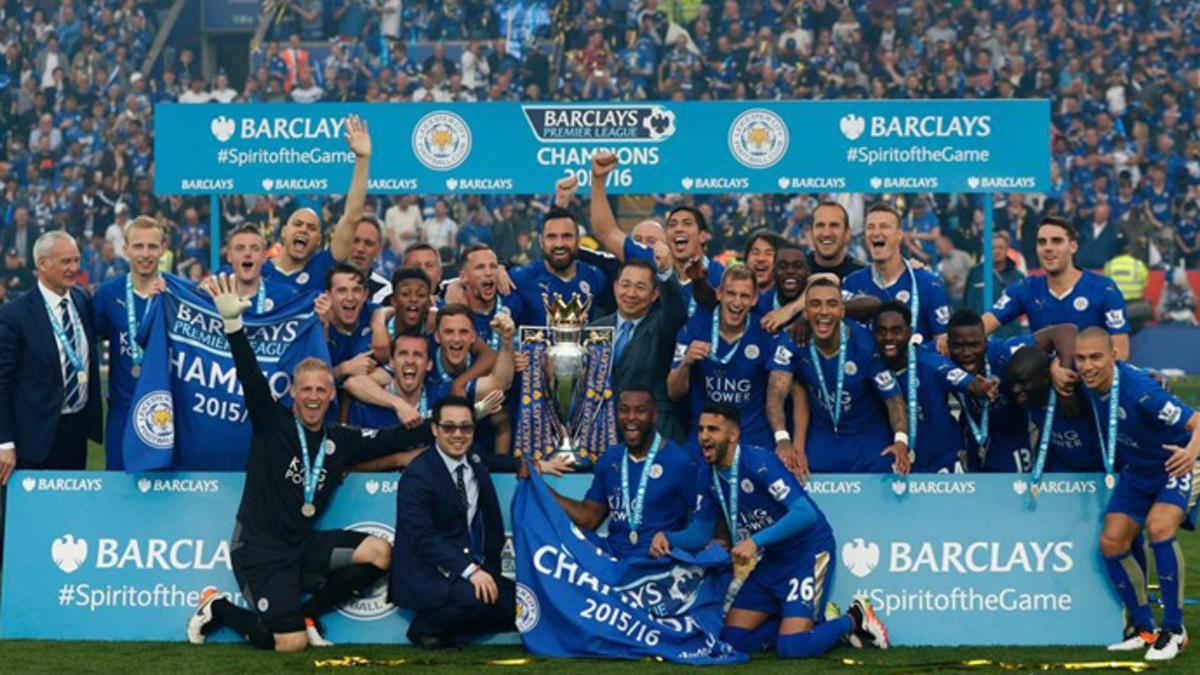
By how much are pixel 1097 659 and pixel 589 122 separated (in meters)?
10.3

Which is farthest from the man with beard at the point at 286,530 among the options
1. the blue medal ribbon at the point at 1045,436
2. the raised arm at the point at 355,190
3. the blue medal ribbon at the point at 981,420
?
the blue medal ribbon at the point at 1045,436

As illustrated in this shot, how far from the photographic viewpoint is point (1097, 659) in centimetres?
898

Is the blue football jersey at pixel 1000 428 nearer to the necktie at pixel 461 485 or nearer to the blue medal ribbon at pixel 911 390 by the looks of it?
the blue medal ribbon at pixel 911 390

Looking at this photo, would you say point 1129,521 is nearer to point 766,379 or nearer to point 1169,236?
point 766,379

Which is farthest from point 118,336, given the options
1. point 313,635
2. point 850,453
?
point 850,453

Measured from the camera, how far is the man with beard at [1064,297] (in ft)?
33.4

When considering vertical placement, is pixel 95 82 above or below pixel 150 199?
above

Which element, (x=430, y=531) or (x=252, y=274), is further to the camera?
(x=252, y=274)

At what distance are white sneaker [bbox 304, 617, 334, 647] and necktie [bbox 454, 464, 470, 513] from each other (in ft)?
3.06

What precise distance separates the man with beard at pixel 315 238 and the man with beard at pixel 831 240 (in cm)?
249

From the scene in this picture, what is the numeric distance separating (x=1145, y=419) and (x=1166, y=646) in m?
1.05

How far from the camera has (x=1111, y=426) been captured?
30.3ft

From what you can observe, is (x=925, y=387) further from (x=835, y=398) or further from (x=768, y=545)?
(x=768, y=545)

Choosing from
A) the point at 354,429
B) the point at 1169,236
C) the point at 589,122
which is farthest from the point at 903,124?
the point at 354,429
